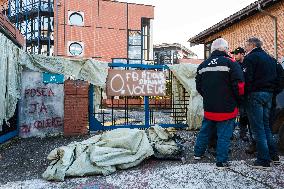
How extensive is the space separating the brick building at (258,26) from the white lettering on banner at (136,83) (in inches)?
310

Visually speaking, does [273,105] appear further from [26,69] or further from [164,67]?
[26,69]

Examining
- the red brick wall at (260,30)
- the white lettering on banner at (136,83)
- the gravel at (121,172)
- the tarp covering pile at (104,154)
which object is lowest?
the gravel at (121,172)

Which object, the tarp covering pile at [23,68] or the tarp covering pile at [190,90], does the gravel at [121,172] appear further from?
the tarp covering pile at [190,90]

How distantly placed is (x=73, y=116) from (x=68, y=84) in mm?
759

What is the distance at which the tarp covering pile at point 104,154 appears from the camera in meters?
3.74

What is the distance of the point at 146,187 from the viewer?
3.31 metres

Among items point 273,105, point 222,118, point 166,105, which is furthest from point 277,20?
point 222,118

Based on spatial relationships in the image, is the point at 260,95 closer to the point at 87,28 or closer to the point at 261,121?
the point at 261,121

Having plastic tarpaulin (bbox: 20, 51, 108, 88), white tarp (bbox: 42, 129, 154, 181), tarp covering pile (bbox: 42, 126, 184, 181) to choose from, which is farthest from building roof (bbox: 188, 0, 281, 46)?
white tarp (bbox: 42, 129, 154, 181)

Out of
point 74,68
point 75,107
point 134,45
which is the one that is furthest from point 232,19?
point 134,45

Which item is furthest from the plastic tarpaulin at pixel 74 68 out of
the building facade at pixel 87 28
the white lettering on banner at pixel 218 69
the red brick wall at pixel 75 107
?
the building facade at pixel 87 28

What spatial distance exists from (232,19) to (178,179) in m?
13.5

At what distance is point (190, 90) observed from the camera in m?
7.18

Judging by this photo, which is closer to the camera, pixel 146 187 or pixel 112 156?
pixel 146 187
